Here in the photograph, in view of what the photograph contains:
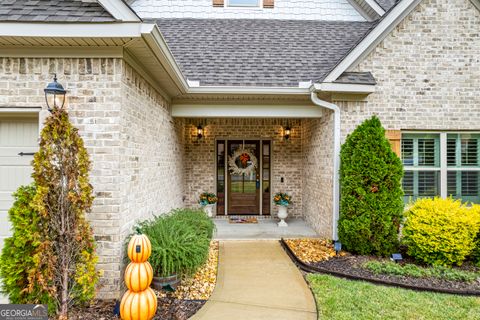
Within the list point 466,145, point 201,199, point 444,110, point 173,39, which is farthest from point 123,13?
point 466,145

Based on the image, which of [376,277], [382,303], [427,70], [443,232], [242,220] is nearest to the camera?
[382,303]

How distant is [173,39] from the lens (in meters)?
8.23

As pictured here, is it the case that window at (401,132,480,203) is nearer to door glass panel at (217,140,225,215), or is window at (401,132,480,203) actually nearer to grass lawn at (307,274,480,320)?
grass lawn at (307,274,480,320)

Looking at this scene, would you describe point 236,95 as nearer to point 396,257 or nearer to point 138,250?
point 138,250

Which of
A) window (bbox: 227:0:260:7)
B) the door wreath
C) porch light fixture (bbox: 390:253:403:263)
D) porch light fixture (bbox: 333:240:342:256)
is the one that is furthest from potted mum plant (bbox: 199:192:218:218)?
window (bbox: 227:0:260:7)

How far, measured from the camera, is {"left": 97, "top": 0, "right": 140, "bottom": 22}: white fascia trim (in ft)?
11.4

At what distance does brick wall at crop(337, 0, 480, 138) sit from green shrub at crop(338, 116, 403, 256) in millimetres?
823

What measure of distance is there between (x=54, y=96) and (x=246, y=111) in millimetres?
4210

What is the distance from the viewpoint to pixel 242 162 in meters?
8.97

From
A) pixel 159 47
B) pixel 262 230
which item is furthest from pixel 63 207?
pixel 262 230

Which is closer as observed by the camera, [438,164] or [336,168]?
[336,168]

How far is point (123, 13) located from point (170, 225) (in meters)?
2.88

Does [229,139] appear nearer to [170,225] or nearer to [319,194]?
[319,194]

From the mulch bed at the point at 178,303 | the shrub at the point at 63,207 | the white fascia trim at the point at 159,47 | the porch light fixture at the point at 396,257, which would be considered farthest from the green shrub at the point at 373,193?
the shrub at the point at 63,207
